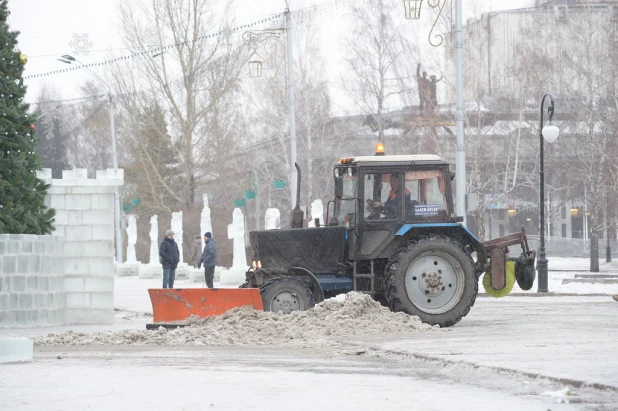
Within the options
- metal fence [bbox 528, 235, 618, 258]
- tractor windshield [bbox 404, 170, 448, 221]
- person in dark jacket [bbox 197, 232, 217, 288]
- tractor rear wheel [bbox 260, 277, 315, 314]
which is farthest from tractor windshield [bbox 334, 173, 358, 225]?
metal fence [bbox 528, 235, 618, 258]

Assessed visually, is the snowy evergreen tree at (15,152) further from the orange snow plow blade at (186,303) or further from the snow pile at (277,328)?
the snow pile at (277,328)

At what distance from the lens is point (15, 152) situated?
21438 millimetres

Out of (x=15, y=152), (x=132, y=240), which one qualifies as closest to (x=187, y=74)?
(x=132, y=240)

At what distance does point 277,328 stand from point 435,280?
3.13 m

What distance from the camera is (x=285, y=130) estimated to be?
190 feet

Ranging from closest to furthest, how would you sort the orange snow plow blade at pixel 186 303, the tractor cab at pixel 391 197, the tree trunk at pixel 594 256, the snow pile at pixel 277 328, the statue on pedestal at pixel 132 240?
the snow pile at pixel 277 328 < the orange snow plow blade at pixel 186 303 < the tractor cab at pixel 391 197 < the tree trunk at pixel 594 256 < the statue on pedestal at pixel 132 240

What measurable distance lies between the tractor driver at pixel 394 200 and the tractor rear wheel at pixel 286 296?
189cm

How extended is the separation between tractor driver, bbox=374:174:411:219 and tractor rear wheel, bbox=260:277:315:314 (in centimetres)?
189

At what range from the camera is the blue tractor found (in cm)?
1902

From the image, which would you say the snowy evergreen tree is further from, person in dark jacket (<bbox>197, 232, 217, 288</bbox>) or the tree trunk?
the tree trunk

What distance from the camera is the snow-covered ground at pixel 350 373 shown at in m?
9.96

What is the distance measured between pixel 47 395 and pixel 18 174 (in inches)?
456

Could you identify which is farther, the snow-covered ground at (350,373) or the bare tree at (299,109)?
the bare tree at (299,109)

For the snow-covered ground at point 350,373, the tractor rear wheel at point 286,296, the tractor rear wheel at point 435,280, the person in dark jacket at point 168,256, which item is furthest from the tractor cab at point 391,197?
the person in dark jacket at point 168,256
